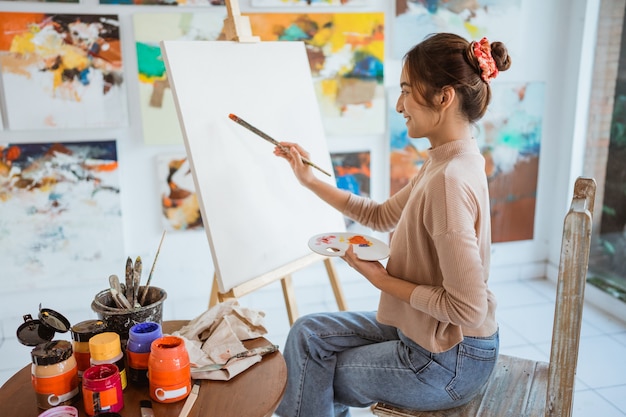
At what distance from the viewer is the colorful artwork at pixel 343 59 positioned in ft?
8.10

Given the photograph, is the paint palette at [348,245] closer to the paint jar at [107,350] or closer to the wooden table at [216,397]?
the wooden table at [216,397]

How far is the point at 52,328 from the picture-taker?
110 cm

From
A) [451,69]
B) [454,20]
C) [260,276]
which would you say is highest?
[454,20]

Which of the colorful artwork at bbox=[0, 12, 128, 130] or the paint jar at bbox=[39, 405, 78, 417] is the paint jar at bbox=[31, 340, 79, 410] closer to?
the paint jar at bbox=[39, 405, 78, 417]

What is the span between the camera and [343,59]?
2.55m

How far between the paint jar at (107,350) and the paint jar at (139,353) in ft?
0.07

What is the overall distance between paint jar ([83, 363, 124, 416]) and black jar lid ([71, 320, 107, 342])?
105mm

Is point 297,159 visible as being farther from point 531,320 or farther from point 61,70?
point 531,320

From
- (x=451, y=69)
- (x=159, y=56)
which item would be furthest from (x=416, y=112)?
(x=159, y=56)

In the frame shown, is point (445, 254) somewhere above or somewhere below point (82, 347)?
above

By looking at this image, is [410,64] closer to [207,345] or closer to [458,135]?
[458,135]

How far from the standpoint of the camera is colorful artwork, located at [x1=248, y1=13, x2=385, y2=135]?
97.2 inches

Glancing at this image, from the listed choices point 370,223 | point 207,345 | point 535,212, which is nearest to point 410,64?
point 370,223

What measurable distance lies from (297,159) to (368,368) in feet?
2.34
